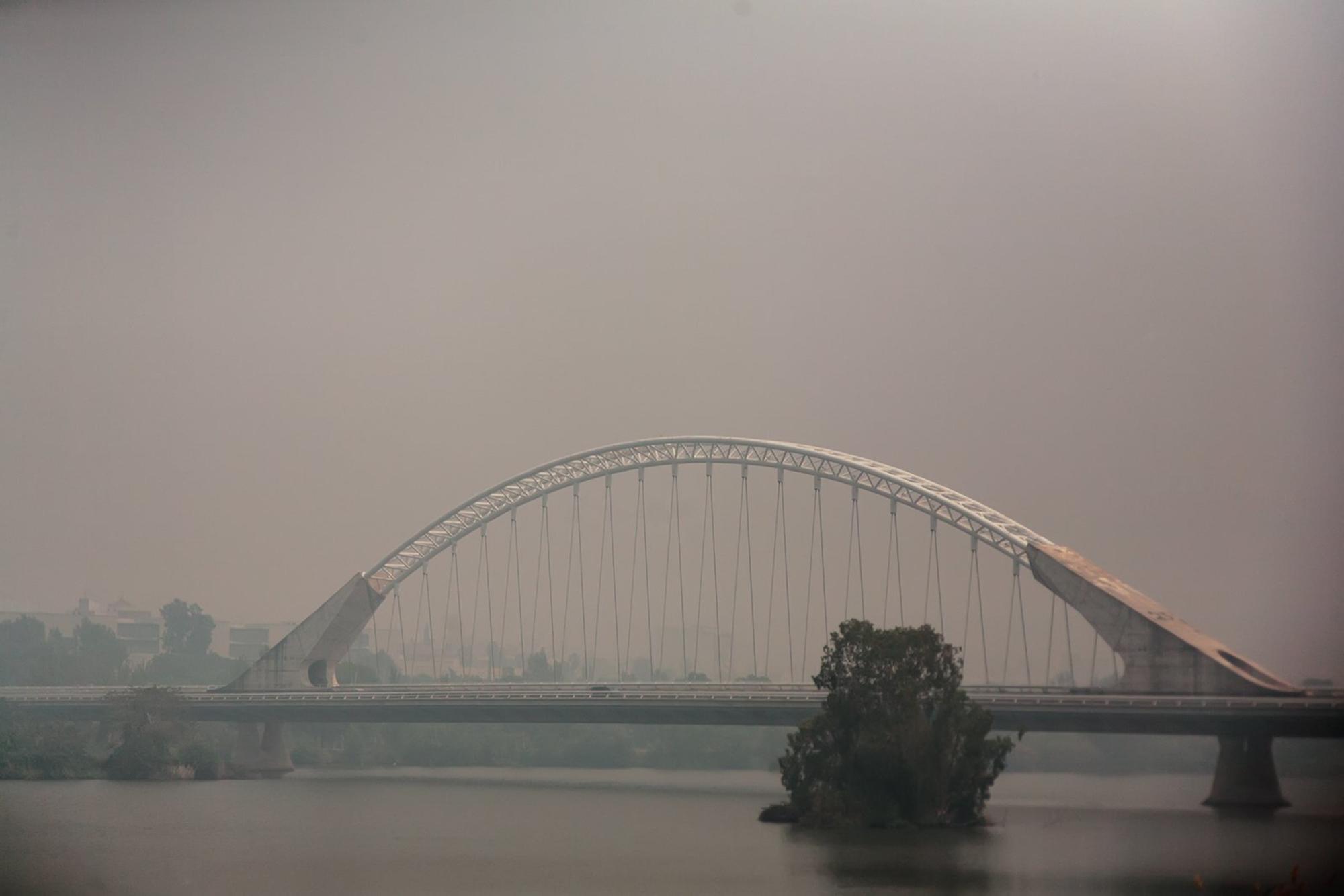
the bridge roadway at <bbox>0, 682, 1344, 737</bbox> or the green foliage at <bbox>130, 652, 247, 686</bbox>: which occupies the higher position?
the green foliage at <bbox>130, 652, 247, 686</bbox>

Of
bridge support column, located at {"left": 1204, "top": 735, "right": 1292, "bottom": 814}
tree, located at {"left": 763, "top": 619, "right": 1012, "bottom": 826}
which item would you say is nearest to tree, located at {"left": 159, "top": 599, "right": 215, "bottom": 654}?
tree, located at {"left": 763, "top": 619, "right": 1012, "bottom": 826}

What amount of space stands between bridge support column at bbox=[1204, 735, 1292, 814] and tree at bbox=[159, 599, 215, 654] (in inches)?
722

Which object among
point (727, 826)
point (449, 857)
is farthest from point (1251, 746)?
point (449, 857)

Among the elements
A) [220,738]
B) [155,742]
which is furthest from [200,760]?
[220,738]

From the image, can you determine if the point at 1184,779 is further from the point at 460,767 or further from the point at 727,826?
the point at 460,767

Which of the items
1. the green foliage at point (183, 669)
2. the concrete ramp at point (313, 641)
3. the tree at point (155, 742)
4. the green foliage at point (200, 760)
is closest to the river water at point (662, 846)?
the tree at point (155, 742)

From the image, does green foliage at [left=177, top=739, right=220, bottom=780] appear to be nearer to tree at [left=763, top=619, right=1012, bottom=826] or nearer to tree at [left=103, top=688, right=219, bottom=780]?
tree at [left=103, top=688, right=219, bottom=780]

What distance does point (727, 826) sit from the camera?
19.8m

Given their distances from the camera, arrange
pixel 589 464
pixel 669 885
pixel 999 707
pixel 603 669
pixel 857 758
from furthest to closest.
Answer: pixel 589 464
pixel 603 669
pixel 999 707
pixel 857 758
pixel 669 885

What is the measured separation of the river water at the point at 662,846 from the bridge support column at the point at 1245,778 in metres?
0.24

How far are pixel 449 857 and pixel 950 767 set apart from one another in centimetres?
655

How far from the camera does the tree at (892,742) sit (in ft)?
61.1

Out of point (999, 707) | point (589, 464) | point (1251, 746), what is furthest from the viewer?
point (589, 464)

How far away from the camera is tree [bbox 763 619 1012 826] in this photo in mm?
18625
